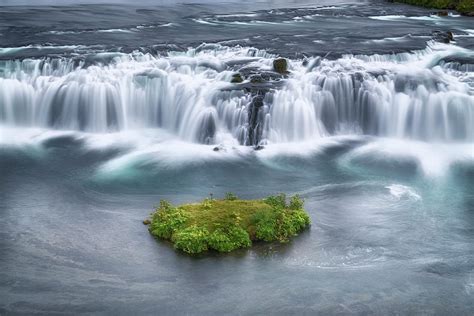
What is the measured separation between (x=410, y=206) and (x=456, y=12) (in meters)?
29.0

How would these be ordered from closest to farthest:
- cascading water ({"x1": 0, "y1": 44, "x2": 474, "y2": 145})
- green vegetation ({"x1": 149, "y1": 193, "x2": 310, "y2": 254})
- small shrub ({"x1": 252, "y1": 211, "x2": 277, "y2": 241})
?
green vegetation ({"x1": 149, "y1": 193, "x2": 310, "y2": 254}), small shrub ({"x1": 252, "y1": 211, "x2": 277, "y2": 241}), cascading water ({"x1": 0, "y1": 44, "x2": 474, "y2": 145})

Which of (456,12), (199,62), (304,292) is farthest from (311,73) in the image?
(456,12)

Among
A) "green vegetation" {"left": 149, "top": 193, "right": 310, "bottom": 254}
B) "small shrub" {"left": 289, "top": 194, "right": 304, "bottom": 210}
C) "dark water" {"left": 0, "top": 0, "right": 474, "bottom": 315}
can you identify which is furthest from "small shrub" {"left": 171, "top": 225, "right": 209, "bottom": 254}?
"small shrub" {"left": 289, "top": 194, "right": 304, "bottom": 210}

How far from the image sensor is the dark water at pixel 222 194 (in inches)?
639

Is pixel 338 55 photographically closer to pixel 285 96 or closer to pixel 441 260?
pixel 285 96

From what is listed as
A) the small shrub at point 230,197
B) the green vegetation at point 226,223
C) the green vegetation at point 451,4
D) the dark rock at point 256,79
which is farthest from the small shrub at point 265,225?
the green vegetation at point 451,4

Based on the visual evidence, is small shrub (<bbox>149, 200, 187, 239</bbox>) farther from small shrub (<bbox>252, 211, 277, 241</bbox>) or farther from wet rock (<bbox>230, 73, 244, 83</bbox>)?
wet rock (<bbox>230, 73, 244, 83</bbox>)

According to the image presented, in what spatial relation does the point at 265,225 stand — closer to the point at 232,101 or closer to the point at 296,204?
the point at 296,204

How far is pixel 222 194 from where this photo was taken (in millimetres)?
22234

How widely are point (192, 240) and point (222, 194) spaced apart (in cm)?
443

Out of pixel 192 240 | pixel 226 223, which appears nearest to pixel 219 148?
pixel 226 223

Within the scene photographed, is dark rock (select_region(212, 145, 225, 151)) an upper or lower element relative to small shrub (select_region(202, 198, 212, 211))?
upper

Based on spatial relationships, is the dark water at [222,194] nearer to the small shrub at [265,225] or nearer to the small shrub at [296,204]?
the small shrub at [265,225]

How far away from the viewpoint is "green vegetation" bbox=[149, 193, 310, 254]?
1808cm
